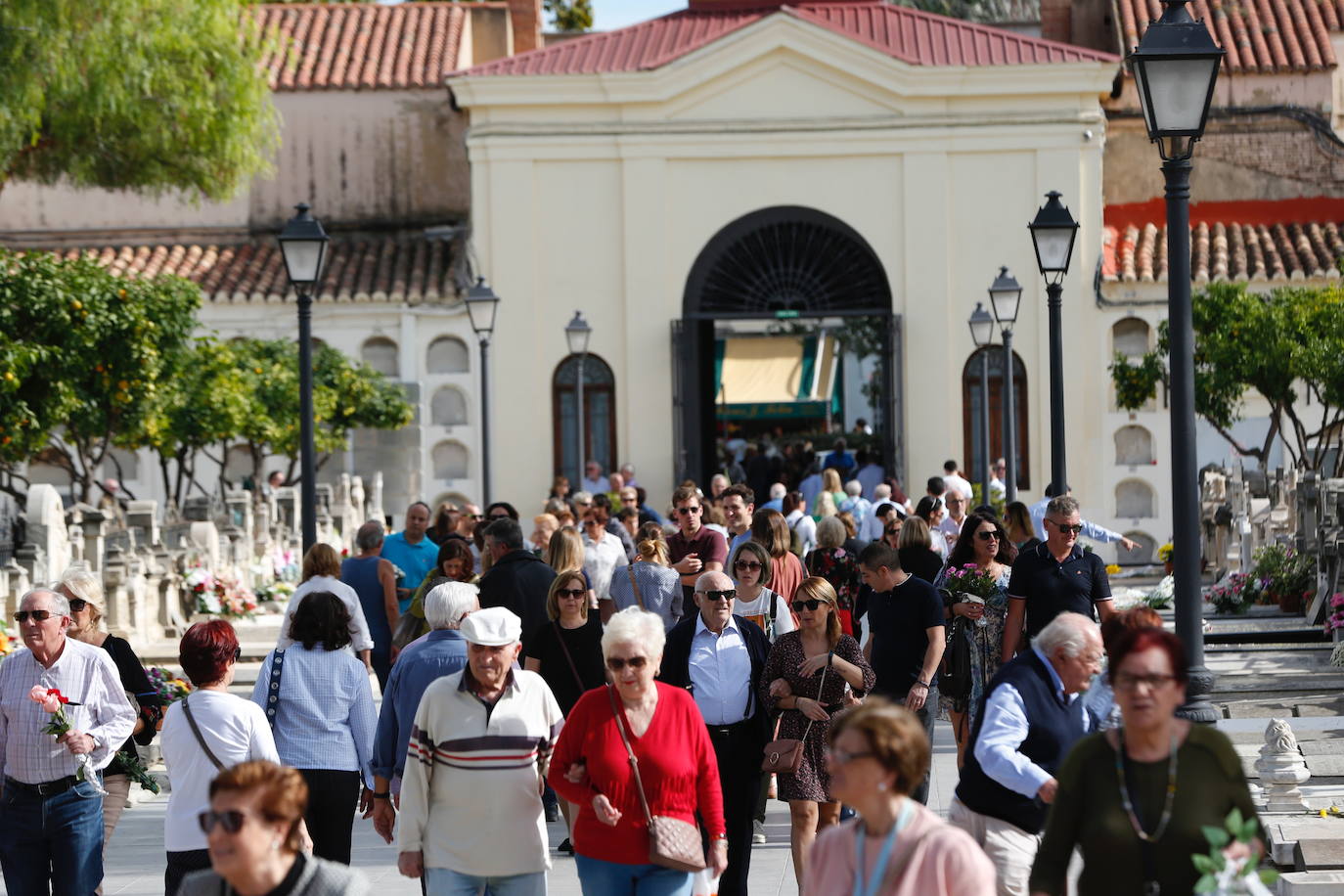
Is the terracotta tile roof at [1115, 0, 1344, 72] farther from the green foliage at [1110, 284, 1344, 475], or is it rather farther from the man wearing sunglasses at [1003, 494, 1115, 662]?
the man wearing sunglasses at [1003, 494, 1115, 662]

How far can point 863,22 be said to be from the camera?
3475 cm

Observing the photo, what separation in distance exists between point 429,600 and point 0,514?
1472 centimetres

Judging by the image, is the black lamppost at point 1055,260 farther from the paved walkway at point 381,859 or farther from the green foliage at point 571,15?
the green foliage at point 571,15

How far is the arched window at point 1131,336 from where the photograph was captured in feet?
108

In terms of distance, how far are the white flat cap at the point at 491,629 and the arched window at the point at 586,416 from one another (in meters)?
26.1

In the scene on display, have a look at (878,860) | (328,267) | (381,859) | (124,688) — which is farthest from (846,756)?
(328,267)

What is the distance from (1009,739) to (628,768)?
1346 millimetres

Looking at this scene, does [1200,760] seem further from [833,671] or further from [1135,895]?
[833,671]

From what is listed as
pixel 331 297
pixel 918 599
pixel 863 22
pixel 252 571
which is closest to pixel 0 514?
pixel 252 571

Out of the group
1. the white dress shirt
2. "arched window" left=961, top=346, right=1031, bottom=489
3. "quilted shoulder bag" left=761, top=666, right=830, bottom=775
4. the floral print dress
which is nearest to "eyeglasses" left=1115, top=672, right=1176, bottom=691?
"quilted shoulder bag" left=761, top=666, right=830, bottom=775

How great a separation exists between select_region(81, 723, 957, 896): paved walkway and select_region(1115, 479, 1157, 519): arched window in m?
20.6

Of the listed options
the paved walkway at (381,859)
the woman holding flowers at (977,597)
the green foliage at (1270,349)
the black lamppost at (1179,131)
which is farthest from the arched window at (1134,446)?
the black lamppost at (1179,131)

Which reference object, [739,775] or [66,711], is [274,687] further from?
[739,775]

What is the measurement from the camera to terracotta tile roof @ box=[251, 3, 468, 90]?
35.9 metres
